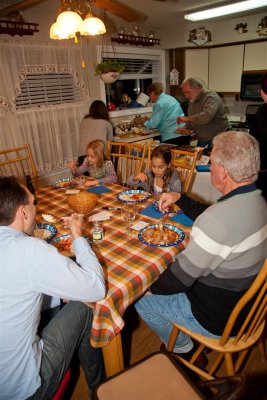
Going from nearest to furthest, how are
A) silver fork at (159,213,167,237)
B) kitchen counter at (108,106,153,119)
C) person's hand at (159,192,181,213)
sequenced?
silver fork at (159,213,167,237)
person's hand at (159,192,181,213)
kitchen counter at (108,106,153,119)

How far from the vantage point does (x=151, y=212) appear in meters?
1.75

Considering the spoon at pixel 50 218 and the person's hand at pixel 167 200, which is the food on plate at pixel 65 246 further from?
the person's hand at pixel 167 200

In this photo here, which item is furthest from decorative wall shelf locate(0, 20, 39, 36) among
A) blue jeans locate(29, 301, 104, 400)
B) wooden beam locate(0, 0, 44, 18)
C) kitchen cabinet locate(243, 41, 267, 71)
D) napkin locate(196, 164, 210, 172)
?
kitchen cabinet locate(243, 41, 267, 71)

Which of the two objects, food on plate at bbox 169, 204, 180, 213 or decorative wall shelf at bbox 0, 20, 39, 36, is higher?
decorative wall shelf at bbox 0, 20, 39, 36

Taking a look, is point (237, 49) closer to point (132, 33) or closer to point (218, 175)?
point (132, 33)

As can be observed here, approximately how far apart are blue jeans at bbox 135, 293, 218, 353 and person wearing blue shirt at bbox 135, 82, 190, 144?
3014 mm

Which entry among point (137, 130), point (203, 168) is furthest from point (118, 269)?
point (137, 130)

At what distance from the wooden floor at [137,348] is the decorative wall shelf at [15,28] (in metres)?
2.86

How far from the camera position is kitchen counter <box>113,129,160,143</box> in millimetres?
4058

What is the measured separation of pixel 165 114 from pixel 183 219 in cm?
272

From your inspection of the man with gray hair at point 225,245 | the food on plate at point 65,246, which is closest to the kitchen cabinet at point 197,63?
the man with gray hair at point 225,245

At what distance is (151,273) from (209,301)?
0.28m

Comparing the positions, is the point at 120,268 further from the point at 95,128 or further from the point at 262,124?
the point at 95,128

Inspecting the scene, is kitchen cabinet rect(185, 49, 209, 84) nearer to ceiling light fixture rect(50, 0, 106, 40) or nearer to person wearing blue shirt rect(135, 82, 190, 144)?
person wearing blue shirt rect(135, 82, 190, 144)
